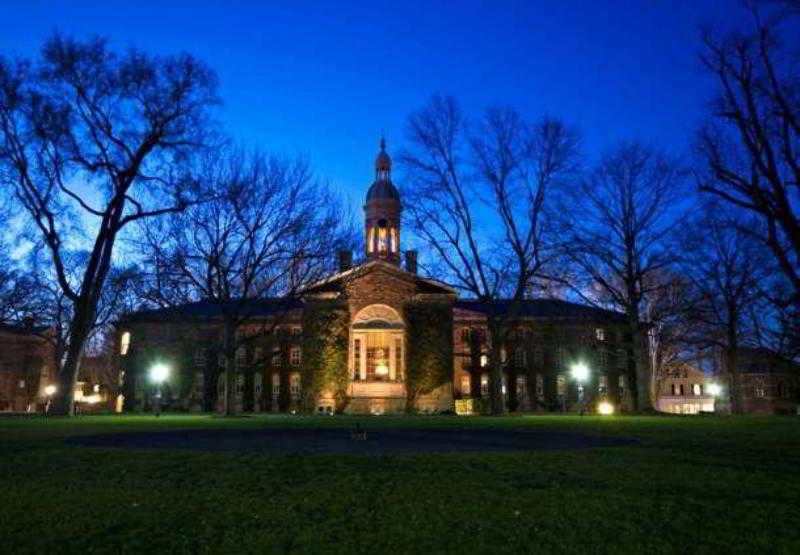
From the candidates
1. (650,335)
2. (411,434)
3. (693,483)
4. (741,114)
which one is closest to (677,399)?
(650,335)

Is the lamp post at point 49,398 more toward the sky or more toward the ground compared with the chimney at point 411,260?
more toward the ground

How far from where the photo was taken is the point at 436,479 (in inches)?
347

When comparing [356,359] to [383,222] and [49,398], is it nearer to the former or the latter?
[383,222]

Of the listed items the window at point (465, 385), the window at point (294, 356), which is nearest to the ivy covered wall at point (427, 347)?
the window at point (465, 385)

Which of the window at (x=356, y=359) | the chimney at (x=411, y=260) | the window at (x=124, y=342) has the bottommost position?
the window at (x=356, y=359)

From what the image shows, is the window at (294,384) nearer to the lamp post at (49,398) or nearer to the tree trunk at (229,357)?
the lamp post at (49,398)

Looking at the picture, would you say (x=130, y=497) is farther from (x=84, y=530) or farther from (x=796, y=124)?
(x=796, y=124)

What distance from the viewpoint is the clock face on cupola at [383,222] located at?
169 feet

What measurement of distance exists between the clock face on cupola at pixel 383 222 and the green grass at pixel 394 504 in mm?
40433

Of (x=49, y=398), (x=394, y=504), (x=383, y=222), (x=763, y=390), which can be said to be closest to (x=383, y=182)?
(x=383, y=222)

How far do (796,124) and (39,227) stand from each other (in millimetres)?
29263

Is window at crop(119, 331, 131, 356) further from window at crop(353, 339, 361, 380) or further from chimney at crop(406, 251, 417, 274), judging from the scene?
chimney at crop(406, 251, 417, 274)

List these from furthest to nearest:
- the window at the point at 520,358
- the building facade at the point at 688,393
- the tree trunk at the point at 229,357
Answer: the building facade at the point at 688,393, the window at the point at 520,358, the tree trunk at the point at 229,357

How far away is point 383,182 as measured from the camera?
5362 cm
